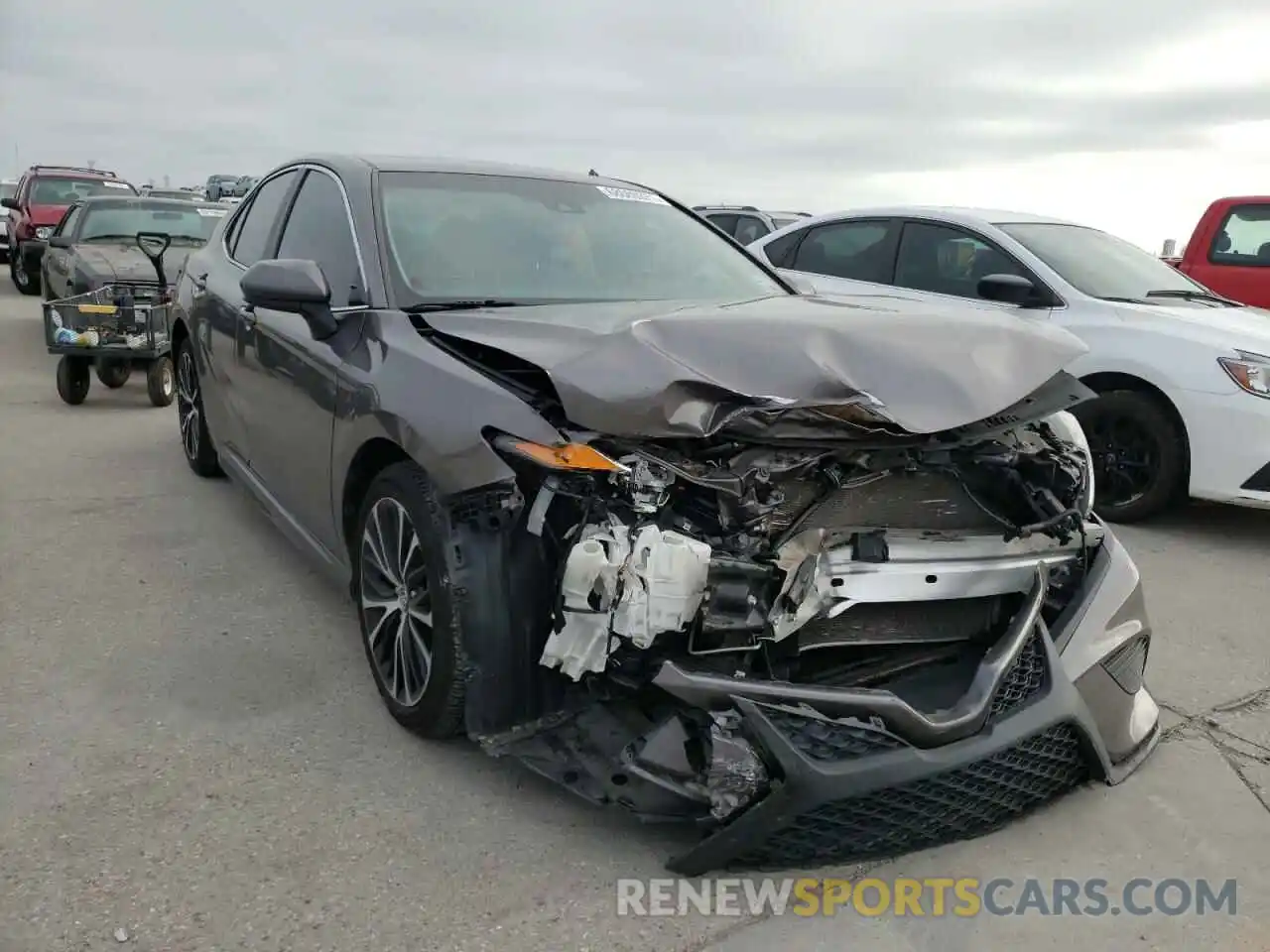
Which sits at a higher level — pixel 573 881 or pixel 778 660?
pixel 778 660

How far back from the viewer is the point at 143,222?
10.2m

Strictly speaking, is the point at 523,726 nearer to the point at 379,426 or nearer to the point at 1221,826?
the point at 379,426

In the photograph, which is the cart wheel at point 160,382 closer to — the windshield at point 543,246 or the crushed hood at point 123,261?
the crushed hood at point 123,261

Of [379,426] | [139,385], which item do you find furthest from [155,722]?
[139,385]

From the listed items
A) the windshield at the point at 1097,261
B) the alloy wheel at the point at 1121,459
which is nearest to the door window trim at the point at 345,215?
the alloy wheel at the point at 1121,459

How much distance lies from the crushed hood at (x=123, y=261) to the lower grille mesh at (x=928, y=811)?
749 cm

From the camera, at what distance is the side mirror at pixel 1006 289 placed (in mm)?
5797

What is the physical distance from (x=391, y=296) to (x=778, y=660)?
1669 mm

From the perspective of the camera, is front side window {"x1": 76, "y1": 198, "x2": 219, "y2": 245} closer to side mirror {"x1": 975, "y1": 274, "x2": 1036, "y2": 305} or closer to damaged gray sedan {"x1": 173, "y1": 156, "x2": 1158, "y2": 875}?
side mirror {"x1": 975, "y1": 274, "x2": 1036, "y2": 305}

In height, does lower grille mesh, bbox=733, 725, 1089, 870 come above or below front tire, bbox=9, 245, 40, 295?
above

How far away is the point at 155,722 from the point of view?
3066mm

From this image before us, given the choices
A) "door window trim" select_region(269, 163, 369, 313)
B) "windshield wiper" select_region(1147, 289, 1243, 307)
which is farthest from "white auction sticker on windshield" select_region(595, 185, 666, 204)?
"windshield wiper" select_region(1147, 289, 1243, 307)

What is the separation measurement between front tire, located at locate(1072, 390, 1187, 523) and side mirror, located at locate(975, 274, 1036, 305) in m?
0.73

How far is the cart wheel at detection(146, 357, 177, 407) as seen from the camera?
7.88m
